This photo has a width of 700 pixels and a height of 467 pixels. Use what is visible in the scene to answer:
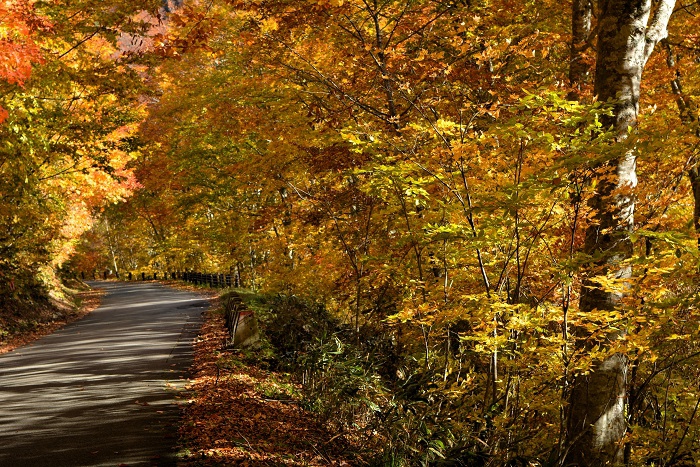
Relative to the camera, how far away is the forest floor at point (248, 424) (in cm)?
575

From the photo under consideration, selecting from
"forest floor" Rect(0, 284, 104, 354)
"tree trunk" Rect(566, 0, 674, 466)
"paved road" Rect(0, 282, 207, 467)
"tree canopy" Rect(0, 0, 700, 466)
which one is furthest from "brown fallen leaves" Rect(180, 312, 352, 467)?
"forest floor" Rect(0, 284, 104, 354)

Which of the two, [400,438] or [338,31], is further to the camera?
[338,31]

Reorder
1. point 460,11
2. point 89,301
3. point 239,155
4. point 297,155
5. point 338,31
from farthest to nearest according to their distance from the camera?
point 89,301 → point 239,155 → point 297,155 → point 338,31 → point 460,11

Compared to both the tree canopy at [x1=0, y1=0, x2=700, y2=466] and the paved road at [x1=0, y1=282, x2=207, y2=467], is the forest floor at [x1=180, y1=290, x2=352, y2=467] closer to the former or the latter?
the paved road at [x1=0, y1=282, x2=207, y2=467]

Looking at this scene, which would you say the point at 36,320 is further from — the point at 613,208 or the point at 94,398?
the point at 613,208

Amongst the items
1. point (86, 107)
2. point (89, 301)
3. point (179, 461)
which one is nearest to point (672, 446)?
point (179, 461)

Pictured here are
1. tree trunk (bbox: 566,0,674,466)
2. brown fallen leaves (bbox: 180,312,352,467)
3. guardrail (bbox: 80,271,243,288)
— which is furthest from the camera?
guardrail (bbox: 80,271,243,288)

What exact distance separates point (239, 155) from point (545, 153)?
12.1m

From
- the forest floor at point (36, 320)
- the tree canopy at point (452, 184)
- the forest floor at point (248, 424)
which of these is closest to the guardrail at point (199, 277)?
the forest floor at point (36, 320)

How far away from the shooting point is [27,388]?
8.45 m

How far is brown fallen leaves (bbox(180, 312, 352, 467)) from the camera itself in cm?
574

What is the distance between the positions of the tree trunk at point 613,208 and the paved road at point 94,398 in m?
4.06

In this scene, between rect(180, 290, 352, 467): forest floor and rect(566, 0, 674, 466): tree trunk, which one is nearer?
rect(566, 0, 674, 466): tree trunk

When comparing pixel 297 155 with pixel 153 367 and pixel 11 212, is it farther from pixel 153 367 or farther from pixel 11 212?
pixel 11 212
